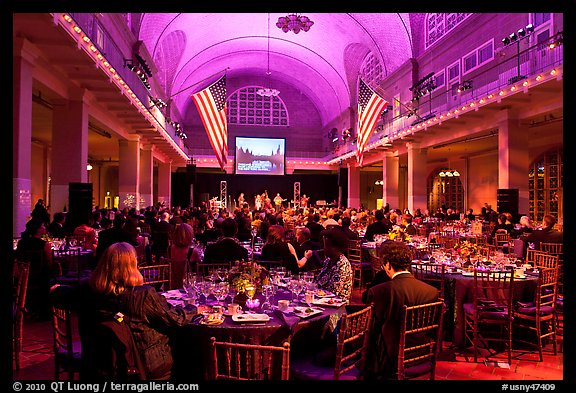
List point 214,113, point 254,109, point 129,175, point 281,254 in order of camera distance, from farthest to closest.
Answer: point 254,109
point 129,175
point 214,113
point 281,254

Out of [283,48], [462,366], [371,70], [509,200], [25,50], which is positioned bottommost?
[462,366]

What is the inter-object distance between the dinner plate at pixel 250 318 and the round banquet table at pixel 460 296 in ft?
9.69

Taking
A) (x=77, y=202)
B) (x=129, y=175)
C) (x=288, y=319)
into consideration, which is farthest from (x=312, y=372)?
(x=129, y=175)

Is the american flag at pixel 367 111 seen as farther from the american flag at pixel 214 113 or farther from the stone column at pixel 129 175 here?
the stone column at pixel 129 175

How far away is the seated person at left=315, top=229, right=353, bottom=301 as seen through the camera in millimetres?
4262

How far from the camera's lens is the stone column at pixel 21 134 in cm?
738

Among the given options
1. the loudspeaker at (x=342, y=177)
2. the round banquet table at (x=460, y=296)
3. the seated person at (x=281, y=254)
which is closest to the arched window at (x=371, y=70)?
the loudspeaker at (x=342, y=177)

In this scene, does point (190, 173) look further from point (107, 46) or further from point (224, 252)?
point (224, 252)

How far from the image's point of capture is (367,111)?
14.3 meters

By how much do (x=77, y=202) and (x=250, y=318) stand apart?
8.76 metres

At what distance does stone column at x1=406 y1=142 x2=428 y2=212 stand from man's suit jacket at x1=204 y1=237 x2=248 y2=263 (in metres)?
15.0

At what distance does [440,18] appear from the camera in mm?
19328

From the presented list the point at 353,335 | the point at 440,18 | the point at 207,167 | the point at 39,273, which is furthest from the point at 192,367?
the point at 207,167
